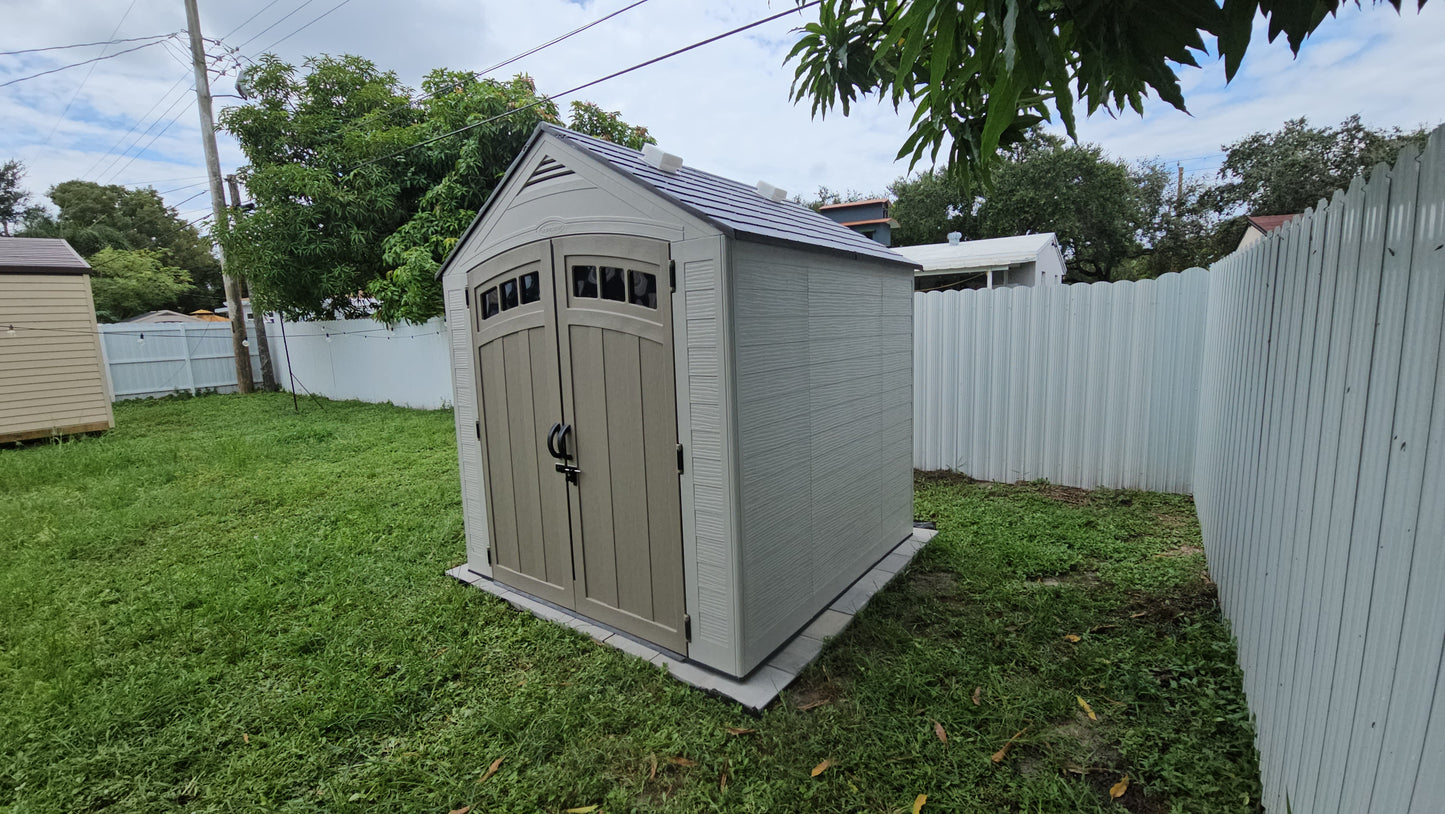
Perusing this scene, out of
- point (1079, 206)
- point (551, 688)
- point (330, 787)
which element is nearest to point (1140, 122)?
point (551, 688)

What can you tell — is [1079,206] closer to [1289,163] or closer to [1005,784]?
[1289,163]

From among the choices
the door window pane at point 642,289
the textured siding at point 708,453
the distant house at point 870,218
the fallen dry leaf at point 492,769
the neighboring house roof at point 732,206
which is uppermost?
the distant house at point 870,218

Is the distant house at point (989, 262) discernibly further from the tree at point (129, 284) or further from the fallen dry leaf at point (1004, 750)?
the tree at point (129, 284)

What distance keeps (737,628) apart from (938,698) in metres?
0.91

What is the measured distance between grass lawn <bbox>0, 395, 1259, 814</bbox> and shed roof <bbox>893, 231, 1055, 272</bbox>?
361 inches

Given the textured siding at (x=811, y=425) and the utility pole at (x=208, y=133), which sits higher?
the utility pole at (x=208, y=133)

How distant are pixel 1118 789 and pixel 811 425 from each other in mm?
1852

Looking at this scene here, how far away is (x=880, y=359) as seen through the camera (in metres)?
3.91

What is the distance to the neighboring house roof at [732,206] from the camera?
2713 mm

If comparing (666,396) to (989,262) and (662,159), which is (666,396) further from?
(989,262)

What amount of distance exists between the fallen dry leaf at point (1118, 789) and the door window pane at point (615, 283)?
2667 millimetres

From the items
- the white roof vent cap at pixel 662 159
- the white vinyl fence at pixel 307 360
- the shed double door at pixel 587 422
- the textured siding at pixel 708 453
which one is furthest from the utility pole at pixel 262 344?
the textured siding at pixel 708 453

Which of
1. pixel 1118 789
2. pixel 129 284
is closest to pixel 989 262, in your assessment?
pixel 1118 789

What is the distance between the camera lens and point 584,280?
9.99ft
